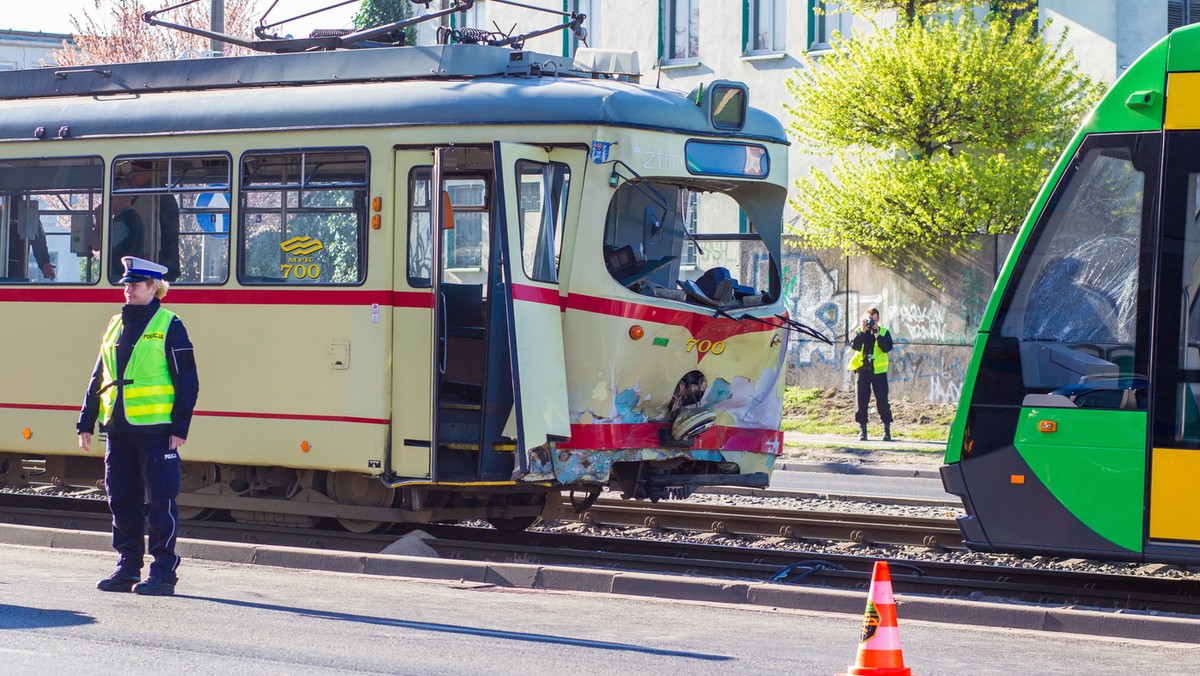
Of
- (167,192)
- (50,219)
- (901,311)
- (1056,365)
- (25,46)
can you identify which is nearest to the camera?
(1056,365)

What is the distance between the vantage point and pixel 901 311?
2436cm

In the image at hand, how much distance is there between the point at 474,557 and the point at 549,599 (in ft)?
6.97

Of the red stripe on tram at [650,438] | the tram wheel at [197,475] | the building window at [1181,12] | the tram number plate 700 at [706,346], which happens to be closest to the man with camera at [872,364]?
the building window at [1181,12]

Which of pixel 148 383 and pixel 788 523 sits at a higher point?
pixel 148 383

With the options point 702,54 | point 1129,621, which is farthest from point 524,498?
point 702,54

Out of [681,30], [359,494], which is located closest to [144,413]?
[359,494]

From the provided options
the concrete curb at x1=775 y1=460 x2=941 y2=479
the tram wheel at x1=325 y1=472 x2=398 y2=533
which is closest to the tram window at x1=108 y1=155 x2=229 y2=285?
the tram wheel at x1=325 y1=472 x2=398 y2=533

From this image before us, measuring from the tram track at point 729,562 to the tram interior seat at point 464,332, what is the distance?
49.2 inches

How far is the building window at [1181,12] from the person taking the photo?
982 inches

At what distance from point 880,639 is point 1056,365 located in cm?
302

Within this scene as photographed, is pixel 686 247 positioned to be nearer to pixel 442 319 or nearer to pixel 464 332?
→ pixel 464 332

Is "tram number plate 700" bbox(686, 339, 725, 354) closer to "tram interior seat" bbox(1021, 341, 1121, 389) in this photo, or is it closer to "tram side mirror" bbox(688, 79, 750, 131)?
"tram side mirror" bbox(688, 79, 750, 131)

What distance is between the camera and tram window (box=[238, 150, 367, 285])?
11359 millimetres

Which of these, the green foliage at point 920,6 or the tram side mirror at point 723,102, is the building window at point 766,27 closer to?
the green foliage at point 920,6
